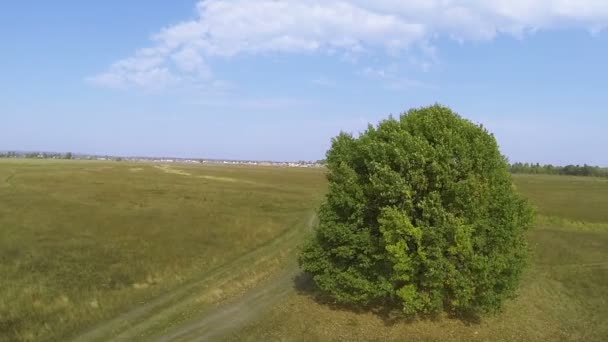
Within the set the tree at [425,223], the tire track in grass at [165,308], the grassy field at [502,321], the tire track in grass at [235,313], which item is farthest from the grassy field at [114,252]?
the tree at [425,223]

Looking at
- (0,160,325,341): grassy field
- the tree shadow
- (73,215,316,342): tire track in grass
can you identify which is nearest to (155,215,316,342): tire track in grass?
(73,215,316,342): tire track in grass

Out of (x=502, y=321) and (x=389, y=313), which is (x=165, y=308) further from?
(x=502, y=321)

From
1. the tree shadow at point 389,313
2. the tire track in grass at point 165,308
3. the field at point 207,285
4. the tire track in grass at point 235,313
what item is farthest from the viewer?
the tree shadow at point 389,313

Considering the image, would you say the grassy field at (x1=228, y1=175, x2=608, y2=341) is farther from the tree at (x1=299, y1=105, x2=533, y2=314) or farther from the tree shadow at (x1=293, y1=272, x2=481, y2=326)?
the tree at (x1=299, y1=105, x2=533, y2=314)

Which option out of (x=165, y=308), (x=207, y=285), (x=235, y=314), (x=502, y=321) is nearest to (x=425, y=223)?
(x=502, y=321)

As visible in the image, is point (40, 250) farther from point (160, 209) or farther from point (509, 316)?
point (509, 316)

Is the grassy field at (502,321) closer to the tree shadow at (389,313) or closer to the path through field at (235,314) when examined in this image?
the tree shadow at (389,313)

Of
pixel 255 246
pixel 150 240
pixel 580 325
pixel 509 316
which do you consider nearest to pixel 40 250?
pixel 150 240
